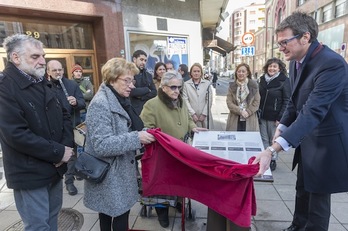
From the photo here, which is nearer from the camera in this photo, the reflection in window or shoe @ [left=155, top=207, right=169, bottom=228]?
shoe @ [left=155, top=207, right=169, bottom=228]

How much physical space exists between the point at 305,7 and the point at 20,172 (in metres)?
32.9

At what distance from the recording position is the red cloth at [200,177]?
178 centimetres

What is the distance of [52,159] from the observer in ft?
6.16

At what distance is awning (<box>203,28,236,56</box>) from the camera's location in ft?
46.8

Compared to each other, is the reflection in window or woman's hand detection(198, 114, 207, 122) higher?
the reflection in window

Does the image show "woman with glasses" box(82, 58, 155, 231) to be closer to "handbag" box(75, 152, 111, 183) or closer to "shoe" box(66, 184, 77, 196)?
"handbag" box(75, 152, 111, 183)

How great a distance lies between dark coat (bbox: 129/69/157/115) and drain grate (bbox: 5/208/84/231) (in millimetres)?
1873

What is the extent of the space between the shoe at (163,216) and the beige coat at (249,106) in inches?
84.8

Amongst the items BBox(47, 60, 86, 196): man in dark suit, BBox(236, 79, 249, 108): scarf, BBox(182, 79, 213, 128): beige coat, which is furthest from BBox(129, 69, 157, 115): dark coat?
BBox(236, 79, 249, 108): scarf

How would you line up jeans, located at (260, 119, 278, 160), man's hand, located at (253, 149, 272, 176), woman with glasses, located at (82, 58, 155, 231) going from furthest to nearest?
jeans, located at (260, 119, 278, 160) → woman with glasses, located at (82, 58, 155, 231) → man's hand, located at (253, 149, 272, 176)

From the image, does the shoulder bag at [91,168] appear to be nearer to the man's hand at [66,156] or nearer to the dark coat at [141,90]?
the man's hand at [66,156]

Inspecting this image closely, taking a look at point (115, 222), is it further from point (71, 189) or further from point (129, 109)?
point (71, 189)

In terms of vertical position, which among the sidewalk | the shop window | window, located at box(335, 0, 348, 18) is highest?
window, located at box(335, 0, 348, 18)

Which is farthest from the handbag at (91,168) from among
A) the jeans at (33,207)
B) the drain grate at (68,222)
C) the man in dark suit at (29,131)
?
the drain grate at (68,222)
